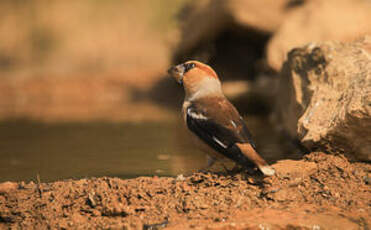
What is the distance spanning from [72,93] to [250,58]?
5.23 metres

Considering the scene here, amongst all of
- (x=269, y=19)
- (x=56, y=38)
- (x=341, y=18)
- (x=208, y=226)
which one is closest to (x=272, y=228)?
(x=208, y=226)

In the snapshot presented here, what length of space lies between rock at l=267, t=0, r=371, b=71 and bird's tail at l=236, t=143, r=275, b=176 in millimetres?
5375

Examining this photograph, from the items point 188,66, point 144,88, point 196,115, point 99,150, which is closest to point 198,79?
point 188,66

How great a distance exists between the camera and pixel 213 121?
393 cm

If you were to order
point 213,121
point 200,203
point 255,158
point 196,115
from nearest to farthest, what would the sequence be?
1. point 200,203
2. point 255,158
3. point 213,121
4. point 196,115

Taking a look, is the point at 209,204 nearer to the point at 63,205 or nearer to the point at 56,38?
the point at 63,205

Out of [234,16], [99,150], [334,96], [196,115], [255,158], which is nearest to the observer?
[255,158]

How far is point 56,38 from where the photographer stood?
2183 cm

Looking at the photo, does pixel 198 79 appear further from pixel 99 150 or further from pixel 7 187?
pixel 99 150

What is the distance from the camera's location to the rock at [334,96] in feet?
13.3

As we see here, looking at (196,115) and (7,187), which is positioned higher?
(196,115)

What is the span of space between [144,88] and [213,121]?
421 inches

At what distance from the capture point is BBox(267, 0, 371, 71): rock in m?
8.82

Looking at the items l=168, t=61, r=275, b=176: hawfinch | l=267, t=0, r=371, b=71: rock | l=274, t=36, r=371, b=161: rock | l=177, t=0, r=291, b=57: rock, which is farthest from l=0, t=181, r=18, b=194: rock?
l=177, t=0, r=291, b=57: rock
